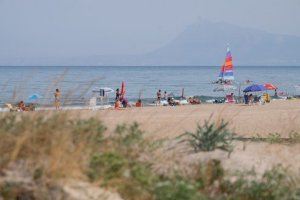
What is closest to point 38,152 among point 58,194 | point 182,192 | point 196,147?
point 58,194

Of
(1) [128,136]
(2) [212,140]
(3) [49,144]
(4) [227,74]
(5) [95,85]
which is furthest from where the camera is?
(5) [95,85]

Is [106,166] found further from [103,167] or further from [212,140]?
[212,140]

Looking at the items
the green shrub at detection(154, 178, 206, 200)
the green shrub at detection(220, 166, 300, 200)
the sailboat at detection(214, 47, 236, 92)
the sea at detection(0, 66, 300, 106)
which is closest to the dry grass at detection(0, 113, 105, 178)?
the sea at detection(0, 66, 300, 106)

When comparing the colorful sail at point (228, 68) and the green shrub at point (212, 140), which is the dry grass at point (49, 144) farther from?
the colorful sail at point (228, 68)

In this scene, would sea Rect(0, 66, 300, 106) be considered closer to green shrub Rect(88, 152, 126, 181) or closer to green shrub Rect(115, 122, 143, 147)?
green shrub Rect(115, 122, 143, 147)

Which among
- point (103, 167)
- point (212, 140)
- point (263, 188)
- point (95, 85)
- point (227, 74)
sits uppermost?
point (227, 74)

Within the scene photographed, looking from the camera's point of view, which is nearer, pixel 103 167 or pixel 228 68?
pixel 103 167

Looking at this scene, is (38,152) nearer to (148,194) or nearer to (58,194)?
(58,194)

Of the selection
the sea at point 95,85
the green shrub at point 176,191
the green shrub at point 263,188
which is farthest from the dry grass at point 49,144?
the green shrub at point 263,188

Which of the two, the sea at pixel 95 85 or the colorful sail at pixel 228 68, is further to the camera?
the colorful sail at pixel 228 68

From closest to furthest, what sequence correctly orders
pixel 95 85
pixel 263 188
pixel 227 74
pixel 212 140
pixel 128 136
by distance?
1. pixel 263 188
2. pixel 128 136
3. pixel 212 140
4. pixel 227 74
5. pixel 95 85

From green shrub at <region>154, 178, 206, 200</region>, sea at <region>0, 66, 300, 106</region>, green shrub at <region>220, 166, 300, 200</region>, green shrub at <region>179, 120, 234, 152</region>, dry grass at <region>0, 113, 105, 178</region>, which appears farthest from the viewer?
green shrub at <region>179, 120, 234, 152</region>

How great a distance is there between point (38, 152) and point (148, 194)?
3.05ft

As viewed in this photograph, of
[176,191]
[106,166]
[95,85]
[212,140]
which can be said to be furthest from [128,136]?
[95,85]
